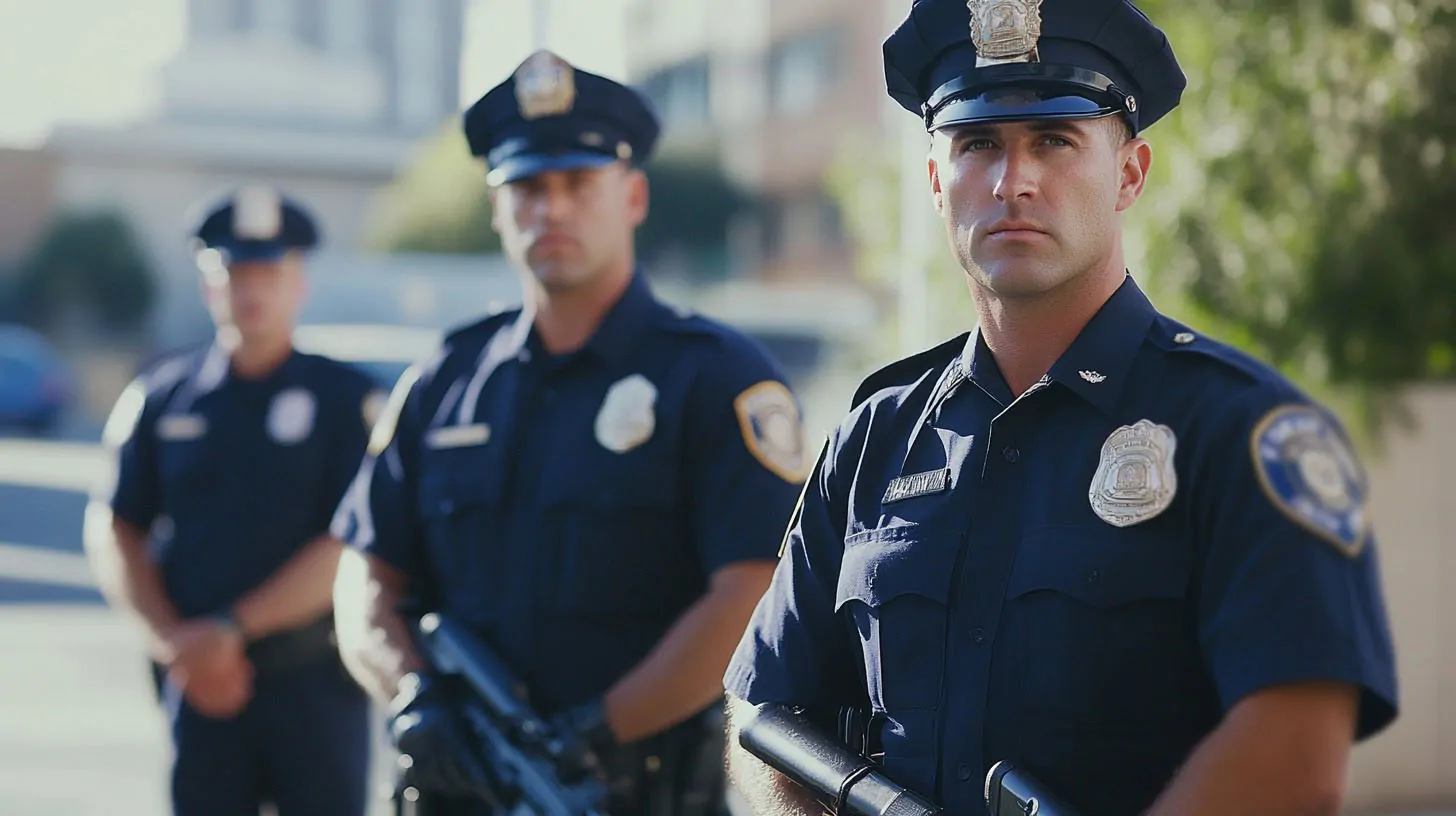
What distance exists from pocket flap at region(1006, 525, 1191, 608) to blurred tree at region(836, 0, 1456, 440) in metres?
3.84

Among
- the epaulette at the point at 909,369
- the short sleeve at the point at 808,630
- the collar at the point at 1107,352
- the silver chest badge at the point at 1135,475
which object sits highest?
the collar at the point at 1107,352

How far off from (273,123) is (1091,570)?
50439 millimetres

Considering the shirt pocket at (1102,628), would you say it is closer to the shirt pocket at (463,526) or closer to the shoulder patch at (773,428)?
the shoulder patch at (773,428)

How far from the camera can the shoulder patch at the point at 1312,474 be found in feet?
5.94

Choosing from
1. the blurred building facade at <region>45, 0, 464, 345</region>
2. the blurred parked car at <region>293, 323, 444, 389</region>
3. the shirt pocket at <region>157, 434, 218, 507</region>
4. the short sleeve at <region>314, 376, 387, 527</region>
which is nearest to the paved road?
the shirt pocket at <region>157, 434, 218, 507</region>

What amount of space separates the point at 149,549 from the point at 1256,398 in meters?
3.53

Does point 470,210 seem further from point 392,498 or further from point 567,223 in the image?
point 567,223

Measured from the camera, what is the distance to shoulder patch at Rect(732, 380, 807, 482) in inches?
127

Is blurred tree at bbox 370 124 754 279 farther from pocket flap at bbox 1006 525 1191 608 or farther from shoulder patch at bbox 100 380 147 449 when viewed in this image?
pocket flap at bbox 1006 525 1191 608

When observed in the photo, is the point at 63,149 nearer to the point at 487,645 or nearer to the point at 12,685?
the point at 12,685

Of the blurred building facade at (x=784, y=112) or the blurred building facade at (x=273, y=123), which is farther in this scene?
the blurred building facade at (x=273, y=123)

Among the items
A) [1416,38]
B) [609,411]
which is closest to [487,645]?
[609,411]

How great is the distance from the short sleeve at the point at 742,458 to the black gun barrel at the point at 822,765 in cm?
85

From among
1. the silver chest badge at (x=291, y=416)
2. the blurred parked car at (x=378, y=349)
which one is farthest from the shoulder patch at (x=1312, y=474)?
the blurred parked car at (x=378, y=349)
